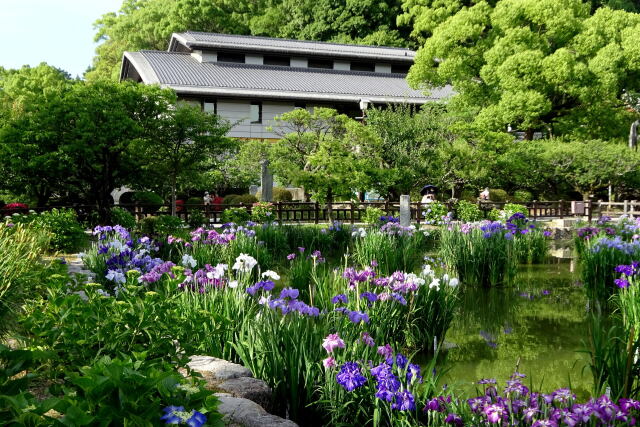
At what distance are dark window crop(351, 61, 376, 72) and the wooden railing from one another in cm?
1566

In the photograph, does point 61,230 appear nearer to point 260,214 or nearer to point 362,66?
point 260,214

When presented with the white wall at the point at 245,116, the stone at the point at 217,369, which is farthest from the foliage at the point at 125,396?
the white wall at the point at 245,116

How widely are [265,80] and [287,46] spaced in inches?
159

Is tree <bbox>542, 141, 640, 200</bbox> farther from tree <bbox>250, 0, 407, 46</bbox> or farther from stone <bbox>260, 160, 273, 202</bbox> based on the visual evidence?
tree <bbox>250, 0, 407, 46</bbox>

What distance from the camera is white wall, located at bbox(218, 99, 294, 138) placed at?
3027 cm

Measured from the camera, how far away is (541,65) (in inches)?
971

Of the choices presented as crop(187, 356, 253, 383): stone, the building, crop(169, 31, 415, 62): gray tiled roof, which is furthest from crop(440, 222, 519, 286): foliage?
crop(169, 31, 415, 62): gray tiled roof

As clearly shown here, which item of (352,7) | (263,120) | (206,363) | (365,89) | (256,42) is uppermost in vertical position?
(352,7)

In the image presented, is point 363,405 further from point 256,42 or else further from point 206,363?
point 256,42

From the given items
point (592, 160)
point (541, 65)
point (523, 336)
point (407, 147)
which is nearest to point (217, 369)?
point (523, 336)

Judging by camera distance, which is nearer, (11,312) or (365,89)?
(11,312)

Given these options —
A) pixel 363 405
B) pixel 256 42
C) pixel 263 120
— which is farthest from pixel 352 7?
pixel 363 405

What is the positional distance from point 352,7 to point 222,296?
3822 cm

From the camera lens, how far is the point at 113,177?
16828 mm
